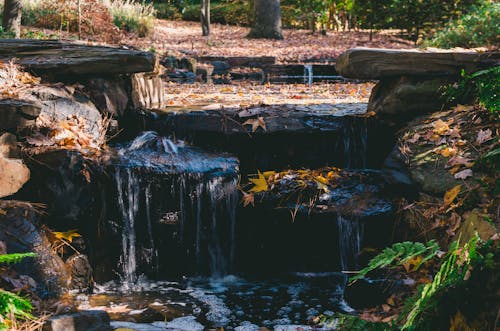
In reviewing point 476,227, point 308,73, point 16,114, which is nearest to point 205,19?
point 308,73

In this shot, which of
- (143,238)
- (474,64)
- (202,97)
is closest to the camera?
(143,238)

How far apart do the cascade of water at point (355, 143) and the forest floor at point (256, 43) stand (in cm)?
752

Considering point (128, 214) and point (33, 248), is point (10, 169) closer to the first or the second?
point (33, 248)

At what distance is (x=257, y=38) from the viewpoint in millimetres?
18266

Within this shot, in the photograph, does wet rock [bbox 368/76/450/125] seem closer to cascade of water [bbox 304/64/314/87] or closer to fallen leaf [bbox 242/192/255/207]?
fallen leaf [bbox 242/192/255/207]

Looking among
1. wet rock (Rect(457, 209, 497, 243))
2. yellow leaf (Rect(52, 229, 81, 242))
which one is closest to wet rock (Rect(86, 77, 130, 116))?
yellow leaf (Rect(52, 229, 81, 242))

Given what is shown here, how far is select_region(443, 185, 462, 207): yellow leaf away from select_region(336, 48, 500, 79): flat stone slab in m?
1.39

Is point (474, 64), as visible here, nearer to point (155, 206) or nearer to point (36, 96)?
point (155, 206)

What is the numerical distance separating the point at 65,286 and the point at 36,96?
5.39ft

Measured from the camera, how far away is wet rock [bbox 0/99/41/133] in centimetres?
421

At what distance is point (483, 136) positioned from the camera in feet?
13.8

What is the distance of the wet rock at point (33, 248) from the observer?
3777 mm

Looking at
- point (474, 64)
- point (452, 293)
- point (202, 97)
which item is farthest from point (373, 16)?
point (452, 293)

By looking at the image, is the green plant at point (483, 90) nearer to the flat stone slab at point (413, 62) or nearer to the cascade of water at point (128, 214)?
the flat stone slab at point (413, 62)
